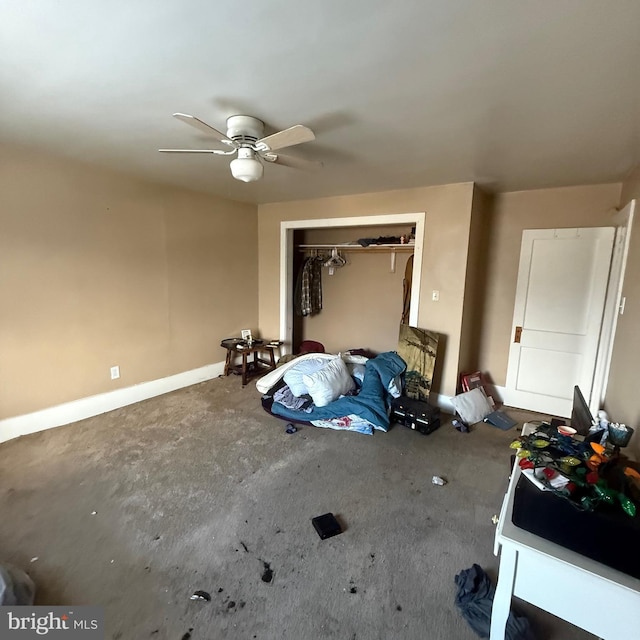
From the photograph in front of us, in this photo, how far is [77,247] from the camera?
10.1ft

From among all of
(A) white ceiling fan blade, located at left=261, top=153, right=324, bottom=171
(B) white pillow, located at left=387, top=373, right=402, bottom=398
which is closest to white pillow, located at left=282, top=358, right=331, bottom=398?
(B) white pillow, located at left=387, top=373, right=402, bottom=398

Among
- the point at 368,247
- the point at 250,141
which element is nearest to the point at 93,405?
the point at 250,141

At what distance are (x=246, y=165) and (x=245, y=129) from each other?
0.19 m

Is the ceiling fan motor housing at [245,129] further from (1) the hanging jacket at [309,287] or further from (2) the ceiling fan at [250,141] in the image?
(1) the hanging jacket at [309,287]

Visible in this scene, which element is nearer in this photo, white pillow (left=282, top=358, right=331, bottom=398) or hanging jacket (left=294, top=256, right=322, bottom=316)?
white pillow (left=282, top=358, right=331, bottom=398)

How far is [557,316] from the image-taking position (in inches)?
140

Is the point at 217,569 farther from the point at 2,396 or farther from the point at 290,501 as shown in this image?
the point at 2,396

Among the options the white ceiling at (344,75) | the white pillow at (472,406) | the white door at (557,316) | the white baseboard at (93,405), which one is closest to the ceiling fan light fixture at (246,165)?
the white ceiling at (344,75)

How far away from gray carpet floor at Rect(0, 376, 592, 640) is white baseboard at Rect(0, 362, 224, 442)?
0.10 meters

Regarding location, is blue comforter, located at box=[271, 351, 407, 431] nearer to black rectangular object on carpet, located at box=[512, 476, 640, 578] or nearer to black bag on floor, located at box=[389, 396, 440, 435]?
black bag on floor, located at box=[389, 396, 440, 435]

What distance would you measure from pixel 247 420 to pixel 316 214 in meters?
2.54

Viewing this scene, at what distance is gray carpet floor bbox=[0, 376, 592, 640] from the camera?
154 centimetres

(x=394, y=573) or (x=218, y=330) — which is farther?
(x=218, y=330)

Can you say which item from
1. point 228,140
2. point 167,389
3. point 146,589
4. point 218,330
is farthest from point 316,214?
point 146,589
